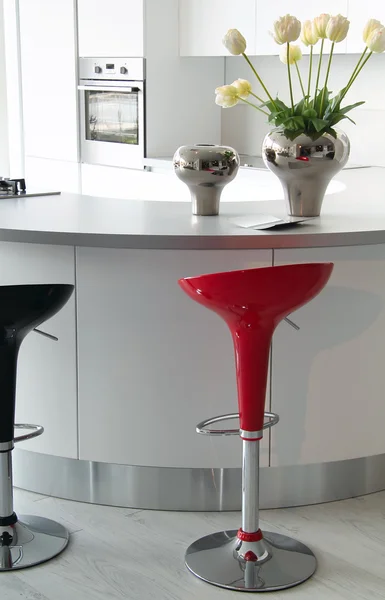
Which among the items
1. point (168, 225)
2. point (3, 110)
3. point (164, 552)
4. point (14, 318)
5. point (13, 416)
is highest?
point (3, 110)

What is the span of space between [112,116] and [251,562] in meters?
3.64

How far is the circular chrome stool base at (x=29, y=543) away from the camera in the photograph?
251 centimetres

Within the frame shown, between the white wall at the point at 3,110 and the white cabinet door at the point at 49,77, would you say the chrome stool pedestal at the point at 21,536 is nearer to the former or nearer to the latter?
the white cabinet door at the point at 49,77

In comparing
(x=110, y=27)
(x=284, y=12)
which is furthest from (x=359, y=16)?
(x=110, y=27)

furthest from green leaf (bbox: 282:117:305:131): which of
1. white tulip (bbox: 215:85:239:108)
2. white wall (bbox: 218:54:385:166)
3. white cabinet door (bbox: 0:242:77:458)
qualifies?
white wall (bbox: 218:54:385:166)

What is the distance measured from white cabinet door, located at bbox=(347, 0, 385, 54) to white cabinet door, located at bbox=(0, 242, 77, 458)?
8.05 ft

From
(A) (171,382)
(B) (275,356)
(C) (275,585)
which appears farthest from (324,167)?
(C) (275,585)

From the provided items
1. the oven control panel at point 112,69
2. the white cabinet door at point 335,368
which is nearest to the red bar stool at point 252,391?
the white cabinet door at point 335,368

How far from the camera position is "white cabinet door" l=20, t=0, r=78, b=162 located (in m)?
5.61

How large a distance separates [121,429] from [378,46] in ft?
4.65

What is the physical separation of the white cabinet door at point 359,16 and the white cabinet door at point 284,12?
0.04m

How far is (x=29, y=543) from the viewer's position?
2.58m

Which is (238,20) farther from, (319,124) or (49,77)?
(319,124)

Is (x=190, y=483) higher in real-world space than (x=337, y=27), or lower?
lower
